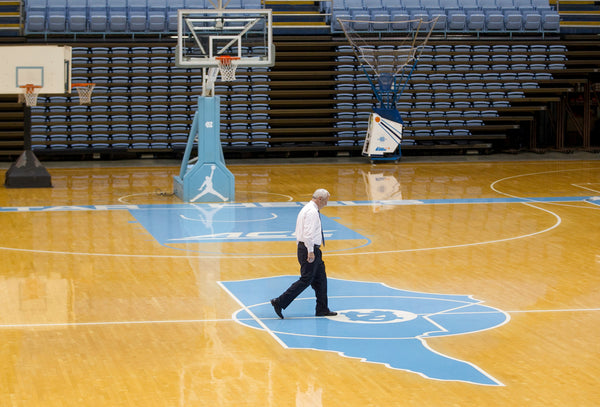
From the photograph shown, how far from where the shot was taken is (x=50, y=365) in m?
8.37

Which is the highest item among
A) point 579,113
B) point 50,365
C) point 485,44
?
point 485,44

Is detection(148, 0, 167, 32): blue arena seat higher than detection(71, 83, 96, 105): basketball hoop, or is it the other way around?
detection(148, 0, 167, 32): blue arena seat

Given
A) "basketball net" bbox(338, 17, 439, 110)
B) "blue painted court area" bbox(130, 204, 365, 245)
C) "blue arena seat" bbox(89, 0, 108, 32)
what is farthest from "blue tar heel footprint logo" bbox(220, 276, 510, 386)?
A: "blue arena seat" bbox(89, 0, 108, 32)

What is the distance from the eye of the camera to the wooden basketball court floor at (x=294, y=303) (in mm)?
7836

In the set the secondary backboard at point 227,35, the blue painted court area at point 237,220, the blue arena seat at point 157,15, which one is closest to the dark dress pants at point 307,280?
the blue painted court area at point 237,220

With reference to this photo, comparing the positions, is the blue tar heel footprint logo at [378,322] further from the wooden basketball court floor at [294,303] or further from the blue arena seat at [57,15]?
the blue arena seat at [57,15]

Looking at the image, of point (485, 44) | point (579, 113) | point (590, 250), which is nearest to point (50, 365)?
point (590, 250)

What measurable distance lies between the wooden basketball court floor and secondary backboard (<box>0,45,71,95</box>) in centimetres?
266

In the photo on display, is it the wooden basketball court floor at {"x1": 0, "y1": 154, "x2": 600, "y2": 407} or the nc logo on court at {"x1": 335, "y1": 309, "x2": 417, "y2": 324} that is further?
the nc logo on court at {"x1": 335, "y1": 309, "x2": 417, "y2": 324}

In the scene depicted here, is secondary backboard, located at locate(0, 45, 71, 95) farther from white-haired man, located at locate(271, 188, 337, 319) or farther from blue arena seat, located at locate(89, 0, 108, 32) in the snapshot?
white-haired man, located at locate(271, 188, 337, 319)

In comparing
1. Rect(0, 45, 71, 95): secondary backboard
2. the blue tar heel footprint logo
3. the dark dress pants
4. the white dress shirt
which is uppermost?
Rect(0, 45, 71, 95): secondary backboard

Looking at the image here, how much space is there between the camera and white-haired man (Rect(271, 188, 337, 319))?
9.71m

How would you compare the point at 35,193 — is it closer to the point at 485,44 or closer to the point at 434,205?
the point at 434,205

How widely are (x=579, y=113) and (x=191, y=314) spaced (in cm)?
2413
